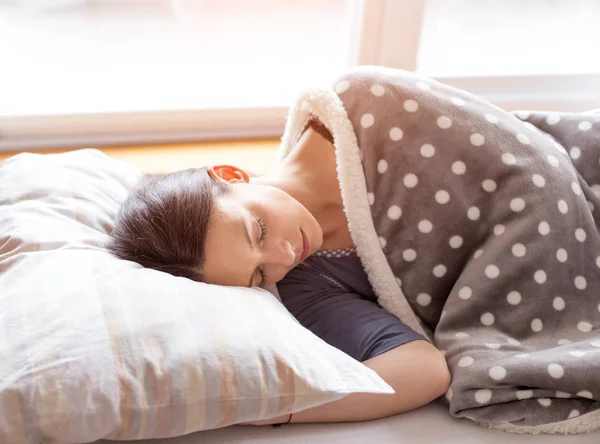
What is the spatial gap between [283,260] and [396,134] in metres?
0.31

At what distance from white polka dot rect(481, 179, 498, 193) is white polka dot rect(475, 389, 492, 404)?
348 millimetres

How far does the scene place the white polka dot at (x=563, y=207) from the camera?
42.6 inches

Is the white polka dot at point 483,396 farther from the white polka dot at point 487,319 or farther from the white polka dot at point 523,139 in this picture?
the white polka dot at point 523,139

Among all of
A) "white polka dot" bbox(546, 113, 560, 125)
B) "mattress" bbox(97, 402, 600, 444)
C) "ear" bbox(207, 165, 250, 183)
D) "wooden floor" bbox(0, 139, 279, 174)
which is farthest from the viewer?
"wooden floor" bbox(0, 139, 279, 174)

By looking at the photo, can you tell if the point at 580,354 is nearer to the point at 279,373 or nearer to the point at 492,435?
the point at 492,435

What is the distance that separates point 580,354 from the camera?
0.97 m

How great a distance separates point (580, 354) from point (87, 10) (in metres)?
1.36

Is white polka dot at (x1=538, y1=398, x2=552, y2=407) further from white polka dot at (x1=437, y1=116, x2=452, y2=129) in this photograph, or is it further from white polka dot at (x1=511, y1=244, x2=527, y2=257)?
white polka dot at (x1=437, y1=116, x2=452, y2=129)

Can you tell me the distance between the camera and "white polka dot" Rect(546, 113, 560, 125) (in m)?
1.29

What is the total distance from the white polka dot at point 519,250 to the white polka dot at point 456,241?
9 cm

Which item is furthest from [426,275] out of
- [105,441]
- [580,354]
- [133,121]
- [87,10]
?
[87,10]

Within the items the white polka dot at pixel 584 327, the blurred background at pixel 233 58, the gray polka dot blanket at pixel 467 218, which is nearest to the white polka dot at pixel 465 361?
the gray polka dot blanket at pixel 467 218

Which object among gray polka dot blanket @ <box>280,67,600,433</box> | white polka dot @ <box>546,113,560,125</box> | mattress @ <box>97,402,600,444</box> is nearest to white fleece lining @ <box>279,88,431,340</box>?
gray polka dot blanket @ <box>280,67,600,433</box>

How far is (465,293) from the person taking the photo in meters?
1.07
